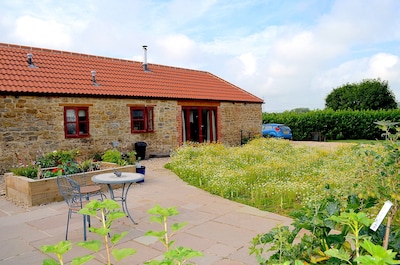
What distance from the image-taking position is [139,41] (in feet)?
56.0

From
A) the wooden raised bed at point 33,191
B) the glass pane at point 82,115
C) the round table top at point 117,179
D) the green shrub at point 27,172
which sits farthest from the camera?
the glass pane at point 82,115

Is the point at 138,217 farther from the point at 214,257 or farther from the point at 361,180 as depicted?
the point at 361,180

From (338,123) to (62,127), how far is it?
21103mm

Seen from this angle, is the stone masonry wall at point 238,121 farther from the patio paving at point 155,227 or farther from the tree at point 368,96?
the tree at point 368,96

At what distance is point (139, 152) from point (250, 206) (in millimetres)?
8263

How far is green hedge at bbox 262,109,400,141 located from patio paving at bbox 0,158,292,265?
64.4 feet

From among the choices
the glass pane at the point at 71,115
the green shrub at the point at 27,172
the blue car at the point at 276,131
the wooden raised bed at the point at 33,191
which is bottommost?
the wooden raised bed at the point at 33,191

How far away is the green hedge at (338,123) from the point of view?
2366 cm

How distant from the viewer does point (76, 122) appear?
39.5 feet

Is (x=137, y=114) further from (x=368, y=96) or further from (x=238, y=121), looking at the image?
(x=368, y=96)

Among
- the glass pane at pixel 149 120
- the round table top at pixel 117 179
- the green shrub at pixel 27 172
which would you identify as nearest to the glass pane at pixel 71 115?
the glass pane at pixel 149 120

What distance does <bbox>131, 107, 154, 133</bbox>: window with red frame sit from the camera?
13.9m

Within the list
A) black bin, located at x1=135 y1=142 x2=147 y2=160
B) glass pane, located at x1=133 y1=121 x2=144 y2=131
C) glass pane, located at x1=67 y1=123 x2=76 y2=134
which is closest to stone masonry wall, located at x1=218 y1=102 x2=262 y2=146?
glass pane, located at x1=133 y1=121 x2=144 y2=131

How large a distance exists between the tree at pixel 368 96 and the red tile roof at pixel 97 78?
2140 centimetres
